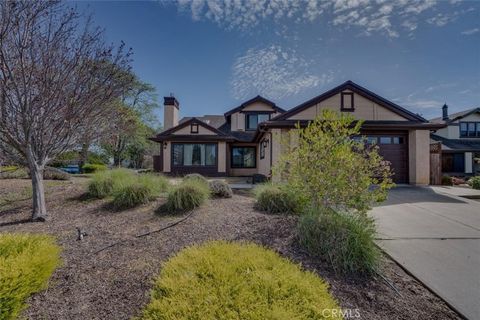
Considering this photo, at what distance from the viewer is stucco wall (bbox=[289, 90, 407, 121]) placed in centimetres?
1158

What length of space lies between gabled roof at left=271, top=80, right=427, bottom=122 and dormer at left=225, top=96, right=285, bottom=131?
222 inches

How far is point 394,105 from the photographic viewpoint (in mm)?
11508

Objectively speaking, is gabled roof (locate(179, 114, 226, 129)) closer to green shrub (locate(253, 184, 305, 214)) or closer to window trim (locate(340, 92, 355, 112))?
window trim (locate(340, 92, 355, 112))

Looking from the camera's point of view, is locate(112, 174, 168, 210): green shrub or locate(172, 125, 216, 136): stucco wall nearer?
locate(112, 174, 168, 210): green shrub

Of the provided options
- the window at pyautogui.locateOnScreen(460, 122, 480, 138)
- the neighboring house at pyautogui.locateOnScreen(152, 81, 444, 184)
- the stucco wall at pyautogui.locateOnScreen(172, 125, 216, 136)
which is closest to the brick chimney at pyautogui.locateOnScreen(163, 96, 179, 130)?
the neighboring house at pyautogui.locateOnScreen(152, 81, 444, 184)

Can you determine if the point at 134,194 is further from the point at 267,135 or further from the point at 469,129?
the point at 469,129

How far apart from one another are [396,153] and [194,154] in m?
12.4

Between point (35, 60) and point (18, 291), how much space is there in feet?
14.8

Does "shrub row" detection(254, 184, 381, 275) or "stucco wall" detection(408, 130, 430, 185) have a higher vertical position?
"stucco wall" detection(408, 130, 430, 185)

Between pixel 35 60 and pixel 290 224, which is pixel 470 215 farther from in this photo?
pixel 35 60

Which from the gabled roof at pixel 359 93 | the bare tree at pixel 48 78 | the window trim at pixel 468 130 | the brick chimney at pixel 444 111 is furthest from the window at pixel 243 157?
the brick chimney at pixel 444 111

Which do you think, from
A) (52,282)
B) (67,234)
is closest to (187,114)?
(67,234)

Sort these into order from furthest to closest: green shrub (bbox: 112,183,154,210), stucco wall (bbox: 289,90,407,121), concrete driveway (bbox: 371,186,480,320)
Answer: stucco wall (bbox: 289,90,407,121)
green shrub (bbox: 112,183,154,210)
concrete driveway (bbox: 371,186,480,320)

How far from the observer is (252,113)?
1750cm
